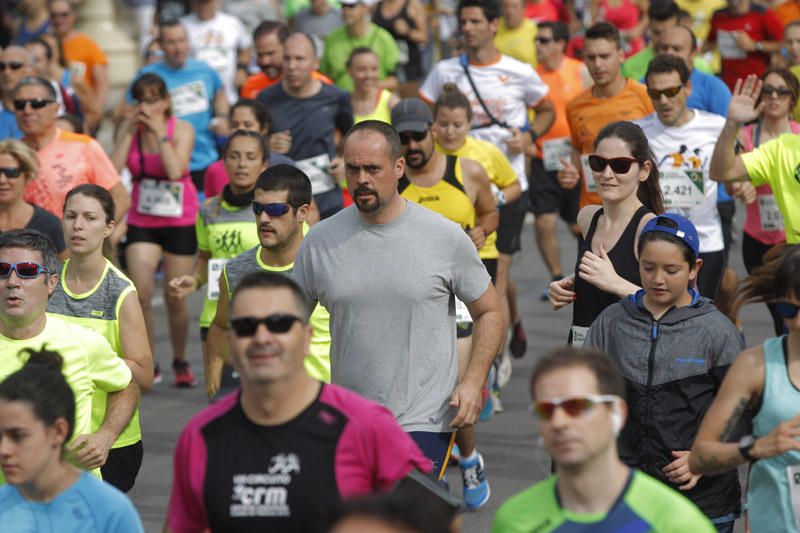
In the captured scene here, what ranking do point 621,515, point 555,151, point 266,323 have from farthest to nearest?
point 555,151
point 266,323
point 621,515

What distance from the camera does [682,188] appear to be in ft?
29.3

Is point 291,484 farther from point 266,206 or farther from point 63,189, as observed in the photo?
point 63,189

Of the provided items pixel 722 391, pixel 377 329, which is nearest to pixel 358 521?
pixel 722 391

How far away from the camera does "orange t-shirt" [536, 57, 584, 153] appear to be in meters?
13.2

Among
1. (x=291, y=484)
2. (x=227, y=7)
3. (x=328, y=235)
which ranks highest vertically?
(x=227, y=7)

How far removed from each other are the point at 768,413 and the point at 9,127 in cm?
739

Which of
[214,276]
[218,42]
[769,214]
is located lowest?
[214,276]

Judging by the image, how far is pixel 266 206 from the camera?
733cm

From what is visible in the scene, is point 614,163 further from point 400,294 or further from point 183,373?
point 183,373

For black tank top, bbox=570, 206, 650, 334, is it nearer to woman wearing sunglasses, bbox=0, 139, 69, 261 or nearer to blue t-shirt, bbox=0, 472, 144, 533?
blue t-shirt, bbox=0, 472, 144, 533

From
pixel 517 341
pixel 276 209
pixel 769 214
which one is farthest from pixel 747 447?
pixel 517 341

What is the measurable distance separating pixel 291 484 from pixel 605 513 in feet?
2.67

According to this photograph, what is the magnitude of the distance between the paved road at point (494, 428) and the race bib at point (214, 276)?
0.99 metres

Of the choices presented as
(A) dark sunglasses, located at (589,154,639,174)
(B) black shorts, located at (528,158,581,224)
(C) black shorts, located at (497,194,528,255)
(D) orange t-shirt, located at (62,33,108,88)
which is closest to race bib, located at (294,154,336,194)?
(C) black shorts, located at (497,194,528,255)
